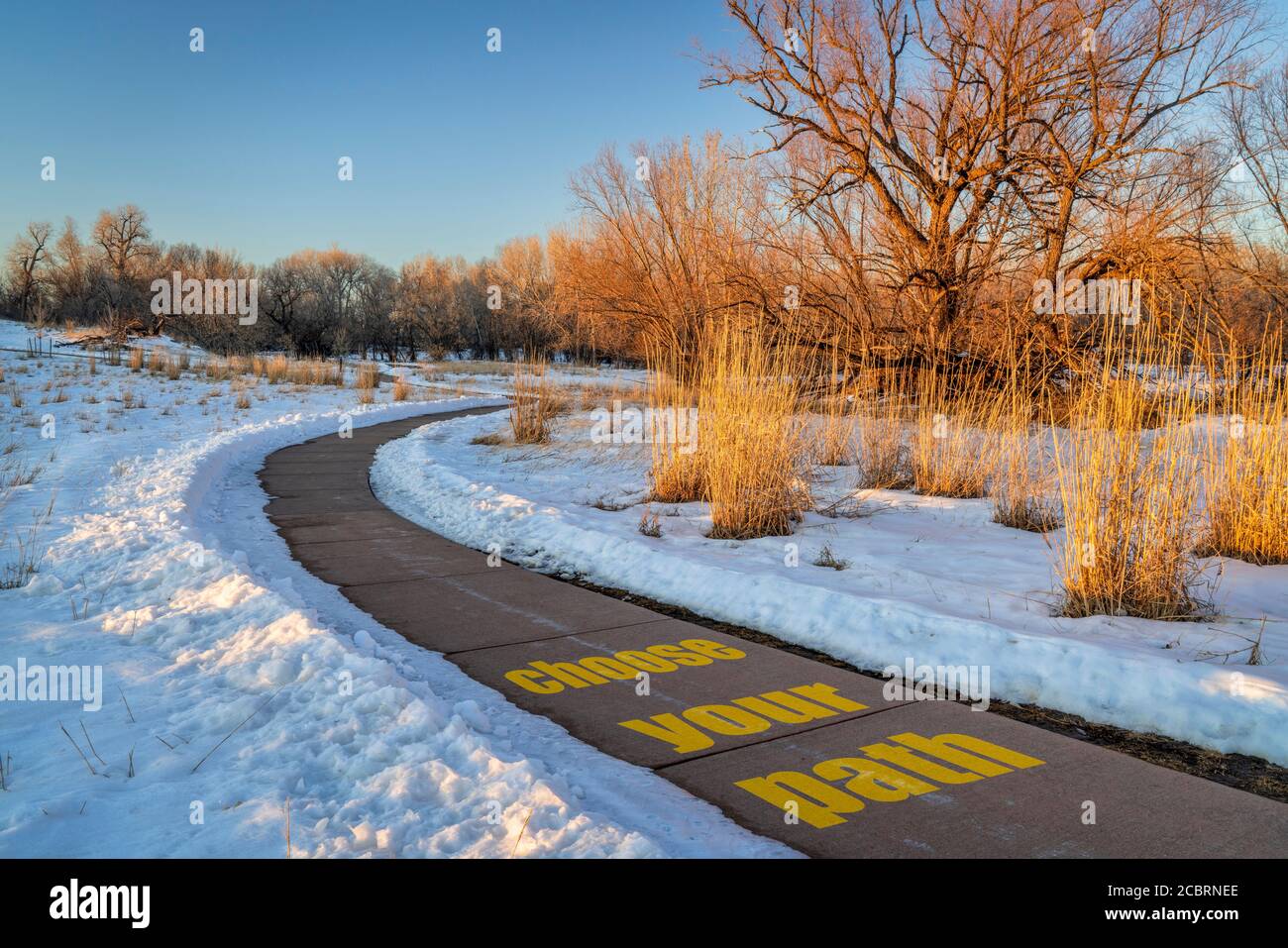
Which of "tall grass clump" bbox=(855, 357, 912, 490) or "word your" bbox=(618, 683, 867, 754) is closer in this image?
"word your" bbox=(618, 683, 867, 754)

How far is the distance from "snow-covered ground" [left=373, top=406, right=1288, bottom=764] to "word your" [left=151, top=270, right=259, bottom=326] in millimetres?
36554

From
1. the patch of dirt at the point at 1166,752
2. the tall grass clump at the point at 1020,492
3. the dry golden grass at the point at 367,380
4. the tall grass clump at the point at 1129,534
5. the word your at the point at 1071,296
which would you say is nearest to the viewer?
the patch of dirt at the point at 1166,752

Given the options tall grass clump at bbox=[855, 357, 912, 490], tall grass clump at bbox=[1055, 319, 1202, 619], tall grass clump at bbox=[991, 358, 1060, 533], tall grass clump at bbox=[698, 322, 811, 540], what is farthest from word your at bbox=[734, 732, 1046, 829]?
tall grass clump at bbox=[855, 357, 912, 490]

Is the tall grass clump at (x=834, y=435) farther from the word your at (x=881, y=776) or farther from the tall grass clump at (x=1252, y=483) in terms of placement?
the word your at (x=881, y=776)

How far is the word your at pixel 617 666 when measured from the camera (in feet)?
15.4

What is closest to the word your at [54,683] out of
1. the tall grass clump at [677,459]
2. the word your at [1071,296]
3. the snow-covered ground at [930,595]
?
the snow-covered ground at [930,595]

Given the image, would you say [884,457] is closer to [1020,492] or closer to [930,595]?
[1020,492]

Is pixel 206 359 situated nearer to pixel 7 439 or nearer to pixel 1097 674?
pixel 7 439

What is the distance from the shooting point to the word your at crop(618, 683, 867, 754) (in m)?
4.02

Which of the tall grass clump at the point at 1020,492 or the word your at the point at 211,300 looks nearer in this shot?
the tall grass clump at the point at 1020,492
